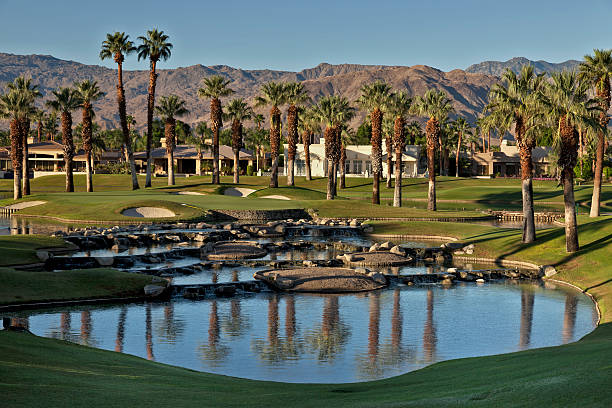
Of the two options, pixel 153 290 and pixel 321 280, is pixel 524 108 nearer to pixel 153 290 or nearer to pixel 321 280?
pixel 321 280

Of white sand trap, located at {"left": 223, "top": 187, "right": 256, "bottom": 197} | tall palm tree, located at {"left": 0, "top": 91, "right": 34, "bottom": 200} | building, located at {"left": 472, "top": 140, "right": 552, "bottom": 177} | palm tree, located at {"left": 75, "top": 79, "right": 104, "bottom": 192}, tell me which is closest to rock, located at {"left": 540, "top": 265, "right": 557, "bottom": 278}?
white sand trap, located at {"left": 223, "top": 187, "right": 256, "bottom": 197}

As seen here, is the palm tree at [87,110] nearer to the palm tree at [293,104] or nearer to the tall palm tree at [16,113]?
the tall palm tree at [16,113]

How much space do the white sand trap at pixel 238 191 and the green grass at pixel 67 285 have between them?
183 ft

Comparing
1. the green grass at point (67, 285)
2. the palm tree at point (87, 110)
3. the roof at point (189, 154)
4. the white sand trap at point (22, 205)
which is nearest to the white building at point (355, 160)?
the roof at point (189, 154)

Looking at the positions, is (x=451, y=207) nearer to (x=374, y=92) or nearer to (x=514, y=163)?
(x=374, y=92)

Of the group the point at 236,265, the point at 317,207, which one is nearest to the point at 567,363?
the point at 236,265

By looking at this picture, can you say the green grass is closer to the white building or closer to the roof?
the white building

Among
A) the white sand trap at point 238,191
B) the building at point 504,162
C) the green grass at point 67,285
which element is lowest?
the green grass at point 67,285

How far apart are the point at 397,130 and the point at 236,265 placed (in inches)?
1637

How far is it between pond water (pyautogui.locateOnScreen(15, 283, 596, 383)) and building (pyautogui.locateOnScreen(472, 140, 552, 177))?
116181mm

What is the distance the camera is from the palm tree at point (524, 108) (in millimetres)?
36219

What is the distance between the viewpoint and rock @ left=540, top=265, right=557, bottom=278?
34938 millimetres

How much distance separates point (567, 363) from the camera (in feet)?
45.8

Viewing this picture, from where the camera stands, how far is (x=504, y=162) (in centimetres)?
14462
